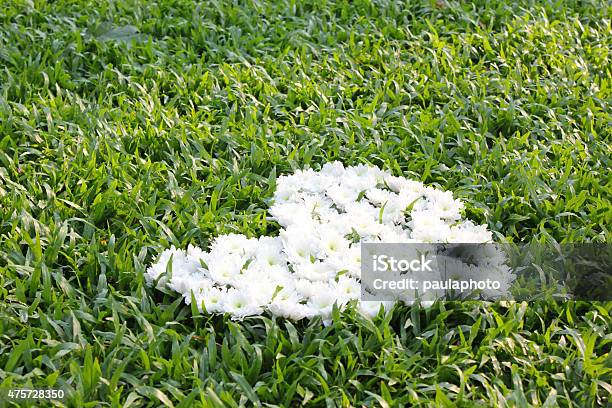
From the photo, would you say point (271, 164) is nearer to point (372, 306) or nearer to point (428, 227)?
point (428, 227)

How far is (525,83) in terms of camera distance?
3795 millimetres

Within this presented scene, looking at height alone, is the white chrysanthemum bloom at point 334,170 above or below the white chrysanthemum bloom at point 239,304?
above

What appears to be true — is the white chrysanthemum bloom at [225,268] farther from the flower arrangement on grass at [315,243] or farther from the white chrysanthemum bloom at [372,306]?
the white chrysanthemum bloom at [372,306]

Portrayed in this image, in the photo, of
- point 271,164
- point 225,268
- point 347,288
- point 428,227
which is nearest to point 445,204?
point 428,227

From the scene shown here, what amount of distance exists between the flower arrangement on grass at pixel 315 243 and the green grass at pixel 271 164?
7 centimetres

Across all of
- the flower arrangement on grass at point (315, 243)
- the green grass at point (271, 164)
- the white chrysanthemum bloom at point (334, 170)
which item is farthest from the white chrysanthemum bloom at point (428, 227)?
the white chrysanthemum bloom at point (334, 170)

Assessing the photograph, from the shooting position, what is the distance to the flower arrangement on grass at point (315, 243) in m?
2.42

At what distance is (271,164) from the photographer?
10.3 ft

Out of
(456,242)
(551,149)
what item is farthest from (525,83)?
(456,242)

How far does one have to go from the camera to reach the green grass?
7.29ft

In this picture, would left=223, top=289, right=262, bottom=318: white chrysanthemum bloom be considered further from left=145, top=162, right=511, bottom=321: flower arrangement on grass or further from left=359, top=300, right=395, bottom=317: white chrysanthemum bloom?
left=359, top=300, right=395, bottom=317: white chrysanthemum bloom

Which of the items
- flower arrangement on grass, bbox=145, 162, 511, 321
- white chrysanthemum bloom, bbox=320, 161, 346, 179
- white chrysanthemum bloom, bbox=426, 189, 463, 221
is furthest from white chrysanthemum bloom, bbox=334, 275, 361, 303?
white chrysanthemum bloom, bbox=320, 161, 346, 179

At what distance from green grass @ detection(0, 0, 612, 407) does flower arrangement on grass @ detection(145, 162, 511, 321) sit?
0.07 metres

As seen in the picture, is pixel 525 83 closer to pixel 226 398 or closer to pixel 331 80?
pixel 331 80
